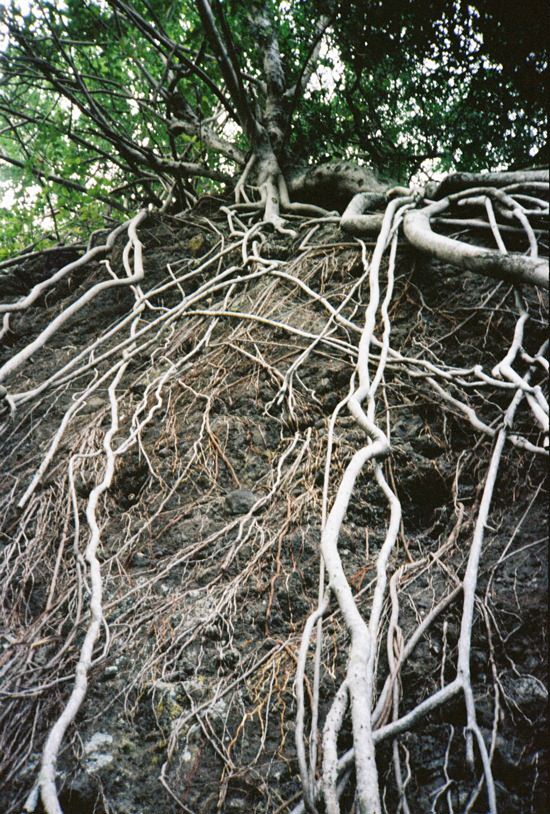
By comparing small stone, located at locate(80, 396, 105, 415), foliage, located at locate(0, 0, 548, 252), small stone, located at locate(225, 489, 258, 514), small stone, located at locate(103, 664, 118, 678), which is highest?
foliage, located at locate(0, 0, 548, 252)

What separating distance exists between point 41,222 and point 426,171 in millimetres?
3220

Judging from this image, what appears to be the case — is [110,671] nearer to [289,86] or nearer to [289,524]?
[289,524]

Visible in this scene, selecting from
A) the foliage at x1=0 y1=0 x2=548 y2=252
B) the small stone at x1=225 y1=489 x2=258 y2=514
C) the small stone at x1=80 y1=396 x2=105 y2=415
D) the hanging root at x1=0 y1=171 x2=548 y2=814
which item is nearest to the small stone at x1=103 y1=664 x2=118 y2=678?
the hanging root at x1=0 y1=171 x2=548 y2=814

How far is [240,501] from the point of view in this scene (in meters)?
1.71

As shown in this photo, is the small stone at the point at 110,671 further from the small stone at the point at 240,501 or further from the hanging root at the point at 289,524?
the small stone at the point at 240,501

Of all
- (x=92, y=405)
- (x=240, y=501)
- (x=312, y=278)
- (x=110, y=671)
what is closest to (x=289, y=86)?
(x=312, y=278)

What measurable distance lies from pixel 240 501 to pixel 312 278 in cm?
142

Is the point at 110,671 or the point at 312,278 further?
the point at 312,278

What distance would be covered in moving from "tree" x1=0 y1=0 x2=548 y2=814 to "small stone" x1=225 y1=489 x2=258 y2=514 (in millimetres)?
74

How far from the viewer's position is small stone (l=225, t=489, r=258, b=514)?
1.69m

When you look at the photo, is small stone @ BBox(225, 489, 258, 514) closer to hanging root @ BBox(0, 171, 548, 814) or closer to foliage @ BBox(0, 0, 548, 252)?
hanging root @ BBox(0, 171, 548, 814)

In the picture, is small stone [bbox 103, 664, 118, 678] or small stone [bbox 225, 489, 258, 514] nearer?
small stone [bbox 103, 664, 118, 678]

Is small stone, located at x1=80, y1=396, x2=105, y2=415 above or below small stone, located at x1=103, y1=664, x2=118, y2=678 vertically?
above

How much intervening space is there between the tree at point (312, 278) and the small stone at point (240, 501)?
2.9 inches
